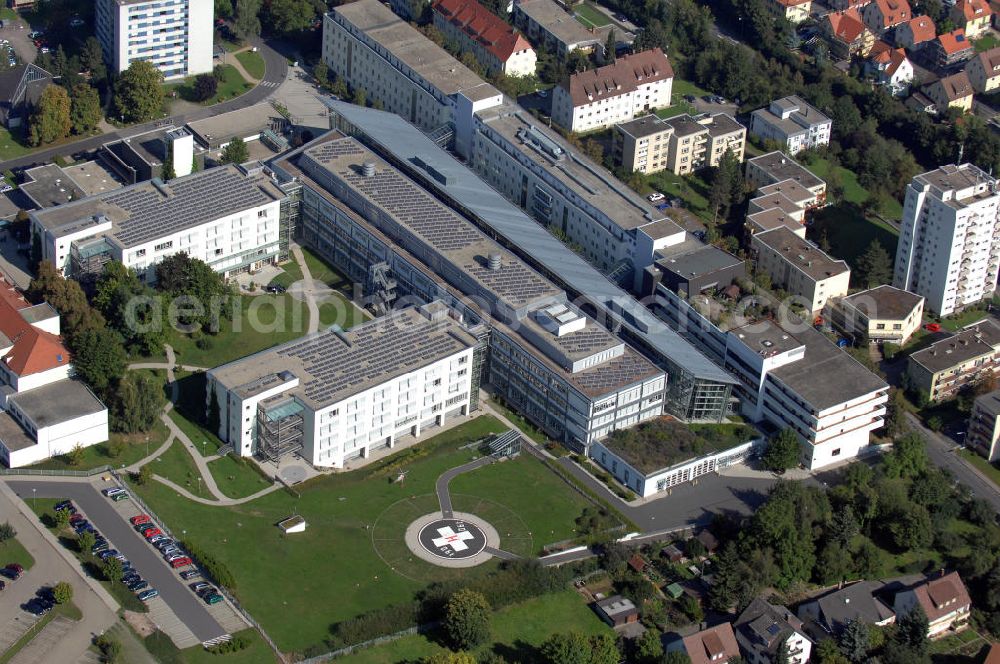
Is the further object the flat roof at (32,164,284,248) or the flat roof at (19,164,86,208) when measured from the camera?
the flat roof at (19,164,86,208)

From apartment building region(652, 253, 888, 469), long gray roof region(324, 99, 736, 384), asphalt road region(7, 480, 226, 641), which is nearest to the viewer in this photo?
asphalt road region(7, 480, 226, 641)

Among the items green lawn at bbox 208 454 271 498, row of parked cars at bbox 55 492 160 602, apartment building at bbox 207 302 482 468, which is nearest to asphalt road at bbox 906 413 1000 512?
apartment building at bbox 207 302 482 468

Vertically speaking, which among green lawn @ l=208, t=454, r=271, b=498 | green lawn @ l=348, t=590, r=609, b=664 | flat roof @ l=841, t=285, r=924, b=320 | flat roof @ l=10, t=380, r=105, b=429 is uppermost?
flat roof @ l=841, t=285, r=924, b=320

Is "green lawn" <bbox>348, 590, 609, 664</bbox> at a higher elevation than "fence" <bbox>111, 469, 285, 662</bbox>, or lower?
lower

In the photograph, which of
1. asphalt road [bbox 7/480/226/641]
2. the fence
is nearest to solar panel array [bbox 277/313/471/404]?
the fence

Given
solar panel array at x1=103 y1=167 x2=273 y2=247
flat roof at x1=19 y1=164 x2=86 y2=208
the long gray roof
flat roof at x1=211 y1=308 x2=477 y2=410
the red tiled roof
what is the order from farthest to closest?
flat roof at x1=19 y1=164 x2=86 y2=208 < solar panel array at x1=103 y1=167 x2=273 y2=247 < the long gray roof < the red tiled roof < flat roof at x1=211 y1=308 x2=477 y2=410

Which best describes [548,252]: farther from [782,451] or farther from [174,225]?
[174,225]

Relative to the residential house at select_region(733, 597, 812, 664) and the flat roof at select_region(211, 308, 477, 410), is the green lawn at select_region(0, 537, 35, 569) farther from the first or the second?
the residential house at select_region(733, 597, 812, 664)
